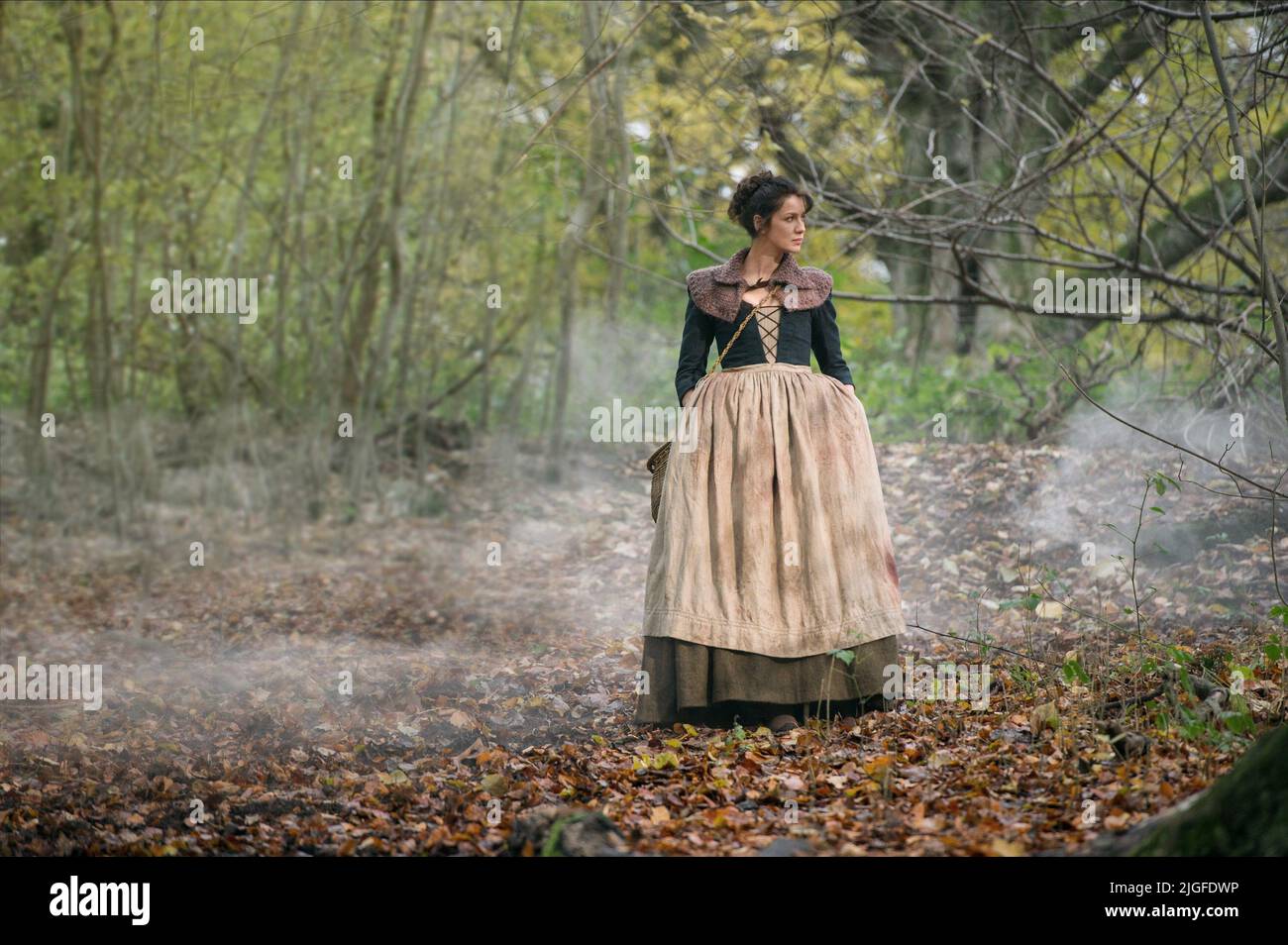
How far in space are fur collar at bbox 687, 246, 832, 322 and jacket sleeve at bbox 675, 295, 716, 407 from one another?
2.4 inches

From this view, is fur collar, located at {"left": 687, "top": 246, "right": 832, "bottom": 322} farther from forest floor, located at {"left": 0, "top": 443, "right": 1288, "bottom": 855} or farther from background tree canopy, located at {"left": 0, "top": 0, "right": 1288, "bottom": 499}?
background tree canopy, located at {"left": 0, "top": 0, "right": 1288, "bottom": 499}

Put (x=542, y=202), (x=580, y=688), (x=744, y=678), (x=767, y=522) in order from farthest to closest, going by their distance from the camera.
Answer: (x=542, y=202) → (x=580, y=688) → (x=767, y=522) → (x=744, y=678)

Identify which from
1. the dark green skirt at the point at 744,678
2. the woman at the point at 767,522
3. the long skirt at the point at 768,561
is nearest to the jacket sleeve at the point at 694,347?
the woman at the point at 767,522

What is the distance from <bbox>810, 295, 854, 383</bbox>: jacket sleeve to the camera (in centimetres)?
485

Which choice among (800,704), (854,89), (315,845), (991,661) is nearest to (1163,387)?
(854,89)

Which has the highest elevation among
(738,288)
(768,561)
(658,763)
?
(738,288)

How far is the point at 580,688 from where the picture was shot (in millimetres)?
5773

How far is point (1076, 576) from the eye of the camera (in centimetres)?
670

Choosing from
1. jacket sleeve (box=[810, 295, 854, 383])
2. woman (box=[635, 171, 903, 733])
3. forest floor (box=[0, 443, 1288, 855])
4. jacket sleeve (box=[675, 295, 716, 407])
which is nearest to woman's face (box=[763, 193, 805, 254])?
woman (box=[635, 171, 903, 733])

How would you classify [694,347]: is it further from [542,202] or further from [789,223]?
[542,202]

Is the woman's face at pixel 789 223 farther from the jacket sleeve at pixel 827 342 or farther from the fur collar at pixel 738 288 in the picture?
the jacket sleeve at pixel 827 342

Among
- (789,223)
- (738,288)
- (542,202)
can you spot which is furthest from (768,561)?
(542,202)

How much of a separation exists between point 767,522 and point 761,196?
1.29 m

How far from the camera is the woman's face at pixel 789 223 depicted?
15.3 feet
